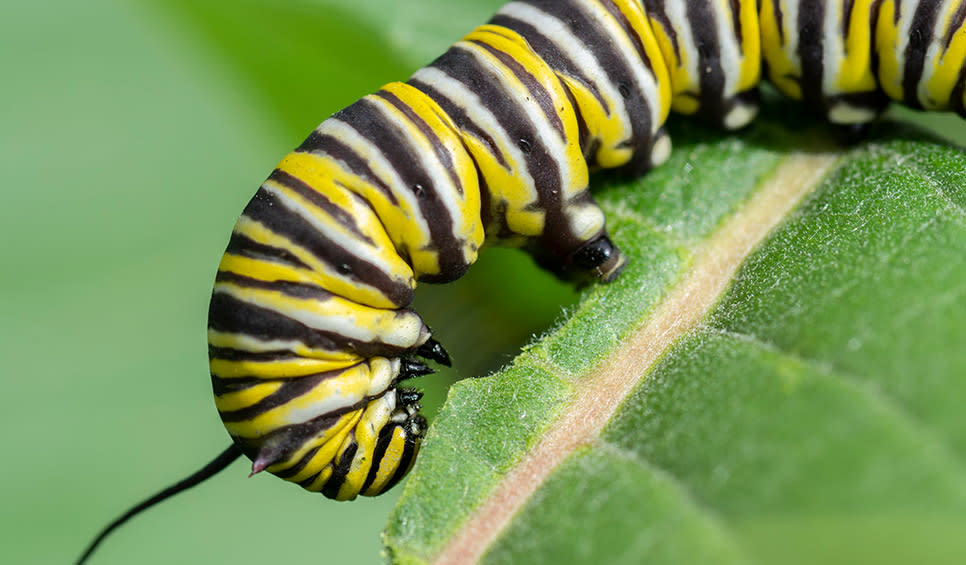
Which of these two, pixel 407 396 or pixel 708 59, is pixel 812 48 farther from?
pixel 407 396

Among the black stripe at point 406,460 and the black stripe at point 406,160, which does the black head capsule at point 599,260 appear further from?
the black stripe at point 406,460

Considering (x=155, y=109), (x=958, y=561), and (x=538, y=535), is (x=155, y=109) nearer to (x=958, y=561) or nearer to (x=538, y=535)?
(x=538, y=535)

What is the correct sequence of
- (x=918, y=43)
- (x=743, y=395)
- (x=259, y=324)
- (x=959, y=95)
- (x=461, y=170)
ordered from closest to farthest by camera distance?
(x=743, y=395), (x=259, y=324), (x=461, y=170), (x=918, y=43), (x=959, y=95)

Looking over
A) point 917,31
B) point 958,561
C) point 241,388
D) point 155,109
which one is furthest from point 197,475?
point 917,31

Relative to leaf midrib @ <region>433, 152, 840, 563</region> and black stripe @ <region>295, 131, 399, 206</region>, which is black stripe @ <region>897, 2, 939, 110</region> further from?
black stripe @ <region>295, 131, 399, 206</region>

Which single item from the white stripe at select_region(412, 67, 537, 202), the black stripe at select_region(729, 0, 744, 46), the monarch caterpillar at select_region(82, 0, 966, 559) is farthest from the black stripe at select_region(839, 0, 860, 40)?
the white stripe at select_region(412, 67, 537, 202)

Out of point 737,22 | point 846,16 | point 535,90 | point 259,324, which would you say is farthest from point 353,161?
point 846,16

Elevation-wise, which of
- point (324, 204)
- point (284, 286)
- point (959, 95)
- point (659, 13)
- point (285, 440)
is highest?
point (324, 204)
